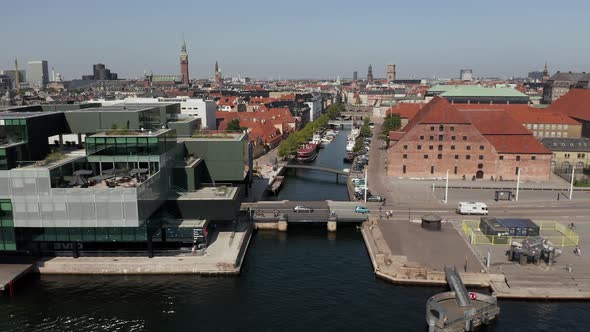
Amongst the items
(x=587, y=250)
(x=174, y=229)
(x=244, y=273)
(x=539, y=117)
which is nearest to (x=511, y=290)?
(x=587, y=250)

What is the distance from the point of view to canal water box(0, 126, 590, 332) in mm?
39906

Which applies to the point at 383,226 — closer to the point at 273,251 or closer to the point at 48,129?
the point at 273,251

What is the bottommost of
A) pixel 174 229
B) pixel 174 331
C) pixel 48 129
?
pixel 174 331

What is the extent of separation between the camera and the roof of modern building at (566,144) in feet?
315

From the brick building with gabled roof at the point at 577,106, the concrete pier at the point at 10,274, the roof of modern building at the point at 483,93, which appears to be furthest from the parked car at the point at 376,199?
the roof of modern building at the point at 483,93

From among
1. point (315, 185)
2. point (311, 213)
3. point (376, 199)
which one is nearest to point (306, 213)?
point (311, 213)

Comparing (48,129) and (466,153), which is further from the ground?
(48,129)

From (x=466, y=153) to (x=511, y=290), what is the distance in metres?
45.3

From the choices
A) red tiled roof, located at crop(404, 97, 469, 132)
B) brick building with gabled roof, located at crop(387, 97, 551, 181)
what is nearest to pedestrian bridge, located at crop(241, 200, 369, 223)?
brick building with gabled roof, located at crop(387, 97, 551, 181)

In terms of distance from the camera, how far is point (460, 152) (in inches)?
3388

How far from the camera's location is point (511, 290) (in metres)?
43.8

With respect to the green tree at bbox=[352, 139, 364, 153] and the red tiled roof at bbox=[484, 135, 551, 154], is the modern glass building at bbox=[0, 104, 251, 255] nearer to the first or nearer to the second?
the red tiled roof at bbox=[484, 135, 551, 154]

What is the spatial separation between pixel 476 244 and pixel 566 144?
54.9 metres

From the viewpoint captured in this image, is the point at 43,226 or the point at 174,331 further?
the point at 43,226
